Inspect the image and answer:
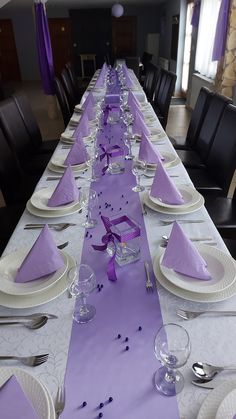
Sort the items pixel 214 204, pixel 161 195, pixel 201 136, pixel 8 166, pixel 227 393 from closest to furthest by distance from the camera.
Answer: pixel 227 393
pixel 161 195
pixel 214 204
pixel 8 166
pixel 201 136

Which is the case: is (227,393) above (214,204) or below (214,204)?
above

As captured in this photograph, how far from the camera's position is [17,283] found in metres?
0.92

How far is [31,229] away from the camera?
1.19 metres

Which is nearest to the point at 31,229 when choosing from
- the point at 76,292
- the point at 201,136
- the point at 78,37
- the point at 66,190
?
the point at 66,190

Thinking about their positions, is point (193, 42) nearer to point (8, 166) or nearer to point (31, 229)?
point (8, 166)

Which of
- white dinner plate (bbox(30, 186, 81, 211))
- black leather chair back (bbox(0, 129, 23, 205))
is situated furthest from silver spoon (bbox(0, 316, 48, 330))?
black leather chair back (bbox(0, 129, 23, 205))

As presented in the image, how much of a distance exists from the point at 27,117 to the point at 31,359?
7.39ft

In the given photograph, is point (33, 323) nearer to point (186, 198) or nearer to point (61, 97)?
point (186, 198)

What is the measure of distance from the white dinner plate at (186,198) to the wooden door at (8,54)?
1107 cm

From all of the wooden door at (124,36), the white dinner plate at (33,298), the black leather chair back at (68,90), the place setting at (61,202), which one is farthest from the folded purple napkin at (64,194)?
the wooden door at (124,36)

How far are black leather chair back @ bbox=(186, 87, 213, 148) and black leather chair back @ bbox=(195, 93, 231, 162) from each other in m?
0.08

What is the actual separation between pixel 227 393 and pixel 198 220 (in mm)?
674

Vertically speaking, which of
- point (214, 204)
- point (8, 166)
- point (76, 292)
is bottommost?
point (214, 204)

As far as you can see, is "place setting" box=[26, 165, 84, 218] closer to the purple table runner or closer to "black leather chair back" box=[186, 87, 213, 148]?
the purple table runner
